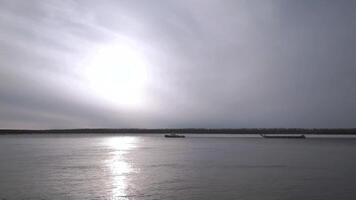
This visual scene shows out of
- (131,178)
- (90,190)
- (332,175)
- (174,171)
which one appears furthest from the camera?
(174,171)

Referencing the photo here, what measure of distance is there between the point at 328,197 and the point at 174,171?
18.1 meters

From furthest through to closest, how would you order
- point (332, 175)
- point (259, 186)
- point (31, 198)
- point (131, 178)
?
point (332, 175) < point (131, 178) < point (259, 186) < point (31, 198)

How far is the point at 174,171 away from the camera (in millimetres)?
39281

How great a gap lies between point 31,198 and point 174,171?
1798cm

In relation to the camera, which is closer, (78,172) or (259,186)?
(259,186)

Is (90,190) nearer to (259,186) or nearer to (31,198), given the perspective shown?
(31,198)

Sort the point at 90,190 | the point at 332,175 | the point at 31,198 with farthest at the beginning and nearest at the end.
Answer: the point at 332,175 < the point at 90,190 < the point at 31,198

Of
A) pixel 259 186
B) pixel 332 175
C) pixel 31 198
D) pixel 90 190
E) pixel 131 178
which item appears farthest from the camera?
pixel 332 175

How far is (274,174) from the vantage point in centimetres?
3659

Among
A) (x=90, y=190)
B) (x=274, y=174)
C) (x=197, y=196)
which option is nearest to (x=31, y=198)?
(x=90, y=190)

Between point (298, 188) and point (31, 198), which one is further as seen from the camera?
point (298, 188)

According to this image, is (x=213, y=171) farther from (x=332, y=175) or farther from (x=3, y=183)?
(x=3, y=183)

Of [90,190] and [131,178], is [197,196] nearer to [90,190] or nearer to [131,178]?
[90,190]

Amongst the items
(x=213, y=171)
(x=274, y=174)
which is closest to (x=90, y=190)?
(x=213, y=171)
